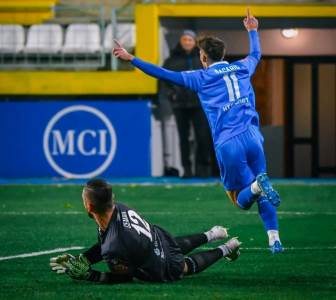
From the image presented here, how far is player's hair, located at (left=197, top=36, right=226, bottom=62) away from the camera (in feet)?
32.7

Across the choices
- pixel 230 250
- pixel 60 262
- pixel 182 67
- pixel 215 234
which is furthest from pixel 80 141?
pixel 60 262

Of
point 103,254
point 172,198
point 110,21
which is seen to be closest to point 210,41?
point 103,254

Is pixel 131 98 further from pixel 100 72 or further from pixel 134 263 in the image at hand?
pixel 134 263

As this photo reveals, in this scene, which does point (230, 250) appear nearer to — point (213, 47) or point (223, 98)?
point (223, 98)

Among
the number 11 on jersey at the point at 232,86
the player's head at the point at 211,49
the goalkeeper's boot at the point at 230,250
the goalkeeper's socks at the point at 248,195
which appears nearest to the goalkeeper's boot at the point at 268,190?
the goalkeeper's socks at the point at 248,195

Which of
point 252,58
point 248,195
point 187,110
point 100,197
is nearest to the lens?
point 100,197

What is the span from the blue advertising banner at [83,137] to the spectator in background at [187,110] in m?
0.67

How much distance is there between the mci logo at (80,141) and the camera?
62.0ft

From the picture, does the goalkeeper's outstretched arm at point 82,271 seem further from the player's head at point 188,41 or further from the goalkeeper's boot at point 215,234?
the player's head at point 188,41

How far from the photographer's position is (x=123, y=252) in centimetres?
820

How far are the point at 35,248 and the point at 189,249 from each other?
209 centimetres

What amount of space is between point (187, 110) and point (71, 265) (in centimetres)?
1053

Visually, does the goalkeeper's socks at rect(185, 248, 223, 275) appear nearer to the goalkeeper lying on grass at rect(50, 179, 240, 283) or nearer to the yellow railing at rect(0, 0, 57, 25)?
the goalkeeper lying on grass at rect(50, 179, 240, 283)

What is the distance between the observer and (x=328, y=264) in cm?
951
